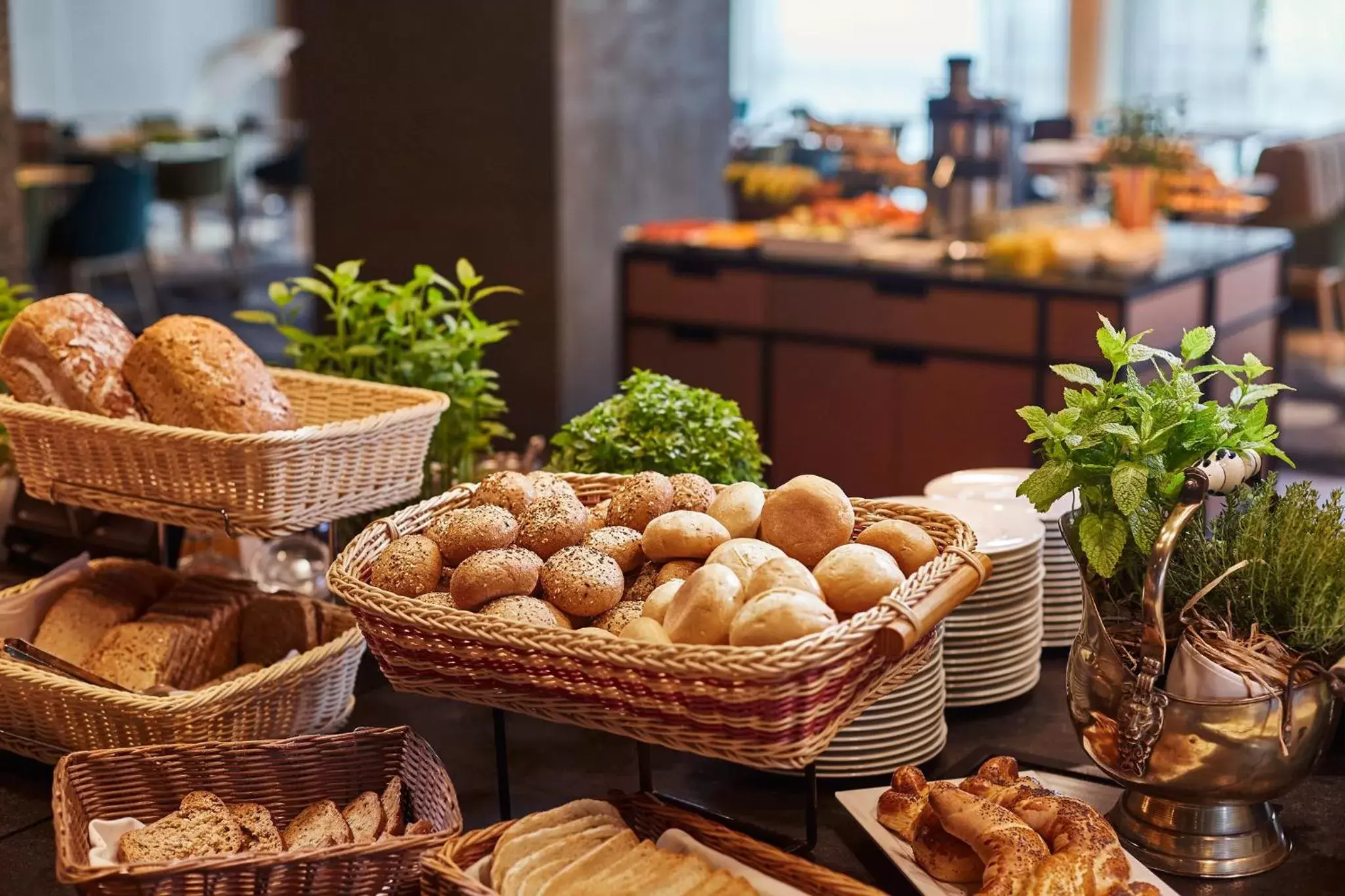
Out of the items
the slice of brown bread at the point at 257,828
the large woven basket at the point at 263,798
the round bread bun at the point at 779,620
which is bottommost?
the slice of brown bread at the point at 257,828

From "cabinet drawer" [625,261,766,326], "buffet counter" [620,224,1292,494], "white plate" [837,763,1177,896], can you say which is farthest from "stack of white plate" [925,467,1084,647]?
"cabinet drawer" [625,261,766,326]

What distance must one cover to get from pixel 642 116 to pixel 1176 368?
3.89 m

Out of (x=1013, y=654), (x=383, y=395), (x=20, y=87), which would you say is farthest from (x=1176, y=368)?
(x=20, y=87)

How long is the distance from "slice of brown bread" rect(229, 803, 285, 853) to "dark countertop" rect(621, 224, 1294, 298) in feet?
9.30

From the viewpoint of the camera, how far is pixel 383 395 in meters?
1.70

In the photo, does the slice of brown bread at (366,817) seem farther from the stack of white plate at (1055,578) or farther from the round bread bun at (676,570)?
the stack of white plate at (1055,578)

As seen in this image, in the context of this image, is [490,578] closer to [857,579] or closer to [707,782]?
[857,579]

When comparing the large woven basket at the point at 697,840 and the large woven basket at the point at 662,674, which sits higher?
the large woven basket at the point at 662,674

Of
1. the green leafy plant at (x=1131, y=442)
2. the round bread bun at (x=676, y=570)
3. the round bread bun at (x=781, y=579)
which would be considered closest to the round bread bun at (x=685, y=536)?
the round bread bun at (x=676, y=570)

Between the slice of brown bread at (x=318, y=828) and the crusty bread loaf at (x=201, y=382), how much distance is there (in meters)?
0.42

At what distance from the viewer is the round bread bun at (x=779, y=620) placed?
103cm

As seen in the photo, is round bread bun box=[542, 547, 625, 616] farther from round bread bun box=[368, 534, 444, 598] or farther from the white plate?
the white plate

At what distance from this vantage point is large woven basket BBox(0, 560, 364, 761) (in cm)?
137

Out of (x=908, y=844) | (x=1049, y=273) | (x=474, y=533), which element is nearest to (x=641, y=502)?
(x=474, y=533)
